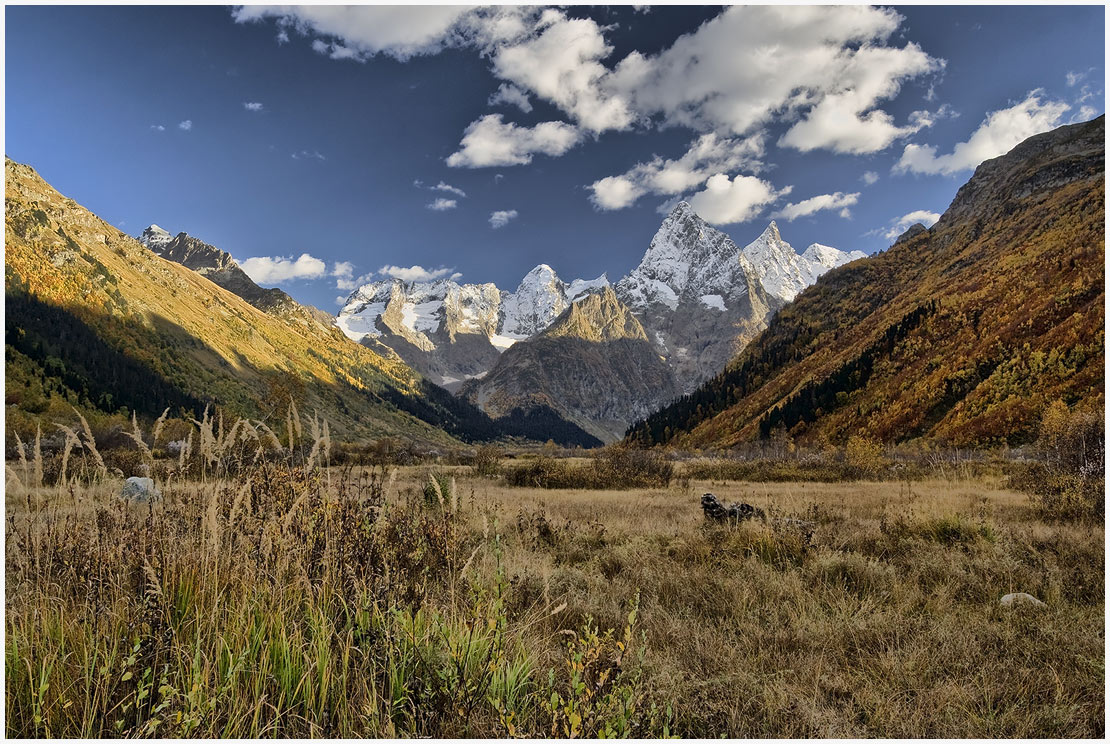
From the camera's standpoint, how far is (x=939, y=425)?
1850 inches

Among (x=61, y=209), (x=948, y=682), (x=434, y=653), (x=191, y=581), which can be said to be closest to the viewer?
(x=434, y=653)

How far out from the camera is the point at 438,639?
3.79 meters

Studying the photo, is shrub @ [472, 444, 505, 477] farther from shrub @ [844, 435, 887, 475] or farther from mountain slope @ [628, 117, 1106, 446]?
mountain slope @ [628, 117, 1106, 446]

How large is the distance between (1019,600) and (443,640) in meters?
6.11

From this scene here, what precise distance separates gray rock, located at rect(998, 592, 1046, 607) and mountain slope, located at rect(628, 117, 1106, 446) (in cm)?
3691

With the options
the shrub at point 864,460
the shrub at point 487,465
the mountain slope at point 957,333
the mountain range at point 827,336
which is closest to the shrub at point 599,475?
the shrub at point 487,465

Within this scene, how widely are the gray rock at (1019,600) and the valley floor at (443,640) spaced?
130mm

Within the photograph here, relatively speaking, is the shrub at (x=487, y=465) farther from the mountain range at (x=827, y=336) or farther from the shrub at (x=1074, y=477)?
the shrub at (x=1074, y=477)

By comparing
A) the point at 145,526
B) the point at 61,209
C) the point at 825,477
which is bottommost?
the point at 825,477

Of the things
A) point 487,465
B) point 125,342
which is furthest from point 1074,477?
point 125,342

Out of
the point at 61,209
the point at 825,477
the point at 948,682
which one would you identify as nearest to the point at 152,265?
the point at 61,209

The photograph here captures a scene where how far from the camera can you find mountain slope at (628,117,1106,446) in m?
43.5

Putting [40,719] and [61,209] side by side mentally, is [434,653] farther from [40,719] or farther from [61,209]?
[61,209]

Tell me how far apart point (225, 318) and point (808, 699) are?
6516 inches
